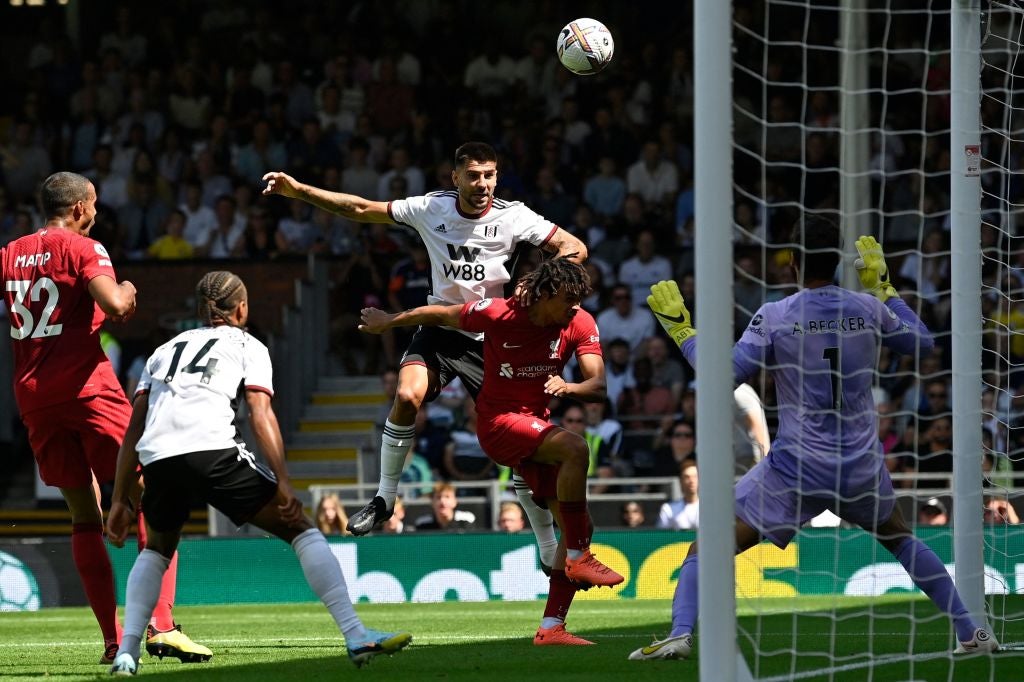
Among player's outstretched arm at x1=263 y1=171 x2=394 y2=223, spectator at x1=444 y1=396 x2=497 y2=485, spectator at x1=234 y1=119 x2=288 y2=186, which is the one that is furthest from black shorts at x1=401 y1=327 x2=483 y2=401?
spectator at x1=234 y1=119 x2=288 y2=186

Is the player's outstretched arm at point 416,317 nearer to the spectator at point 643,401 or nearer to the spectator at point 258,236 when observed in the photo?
the spectator at point 643,401

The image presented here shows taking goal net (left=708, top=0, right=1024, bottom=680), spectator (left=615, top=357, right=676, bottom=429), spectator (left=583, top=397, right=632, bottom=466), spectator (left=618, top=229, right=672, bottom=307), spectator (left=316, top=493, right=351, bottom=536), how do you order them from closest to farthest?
1. goal net (left=708, top=0, right=1024, bottom=680)
2. spectator (left=316, top=493, right=351, bottom=536)
3. spectator (left=583, top=397, right=632, bottom=466)
4. spectator (left=615, top=357, right=676, bottom=429)
5. spectator (left=618, top=229, right=672, bottom=307)

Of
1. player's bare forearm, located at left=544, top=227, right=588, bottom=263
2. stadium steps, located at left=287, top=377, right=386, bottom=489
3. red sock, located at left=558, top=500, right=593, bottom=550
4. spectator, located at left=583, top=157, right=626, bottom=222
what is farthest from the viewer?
spectator, located at left=583, top=157, right=626, bottom=222

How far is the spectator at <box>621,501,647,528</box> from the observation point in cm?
1410

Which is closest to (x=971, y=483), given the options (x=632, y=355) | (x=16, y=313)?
(x=16, y=313)

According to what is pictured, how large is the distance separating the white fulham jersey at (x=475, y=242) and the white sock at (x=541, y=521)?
1155 mm

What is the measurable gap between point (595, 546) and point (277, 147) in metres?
8.54

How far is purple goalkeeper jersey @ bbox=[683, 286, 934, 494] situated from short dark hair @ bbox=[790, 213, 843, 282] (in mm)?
97

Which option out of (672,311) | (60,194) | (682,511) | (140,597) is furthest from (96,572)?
(682,511)

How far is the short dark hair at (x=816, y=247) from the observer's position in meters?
6.56

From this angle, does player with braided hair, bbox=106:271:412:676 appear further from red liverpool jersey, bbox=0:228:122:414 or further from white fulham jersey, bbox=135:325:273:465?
red liverpool jersey, bbox=0:228:122:414

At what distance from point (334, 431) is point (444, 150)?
12.9 ft

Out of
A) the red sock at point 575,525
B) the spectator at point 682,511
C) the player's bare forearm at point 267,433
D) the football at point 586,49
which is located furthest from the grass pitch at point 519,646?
the football at point 586,49

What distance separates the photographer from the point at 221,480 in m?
6.35
